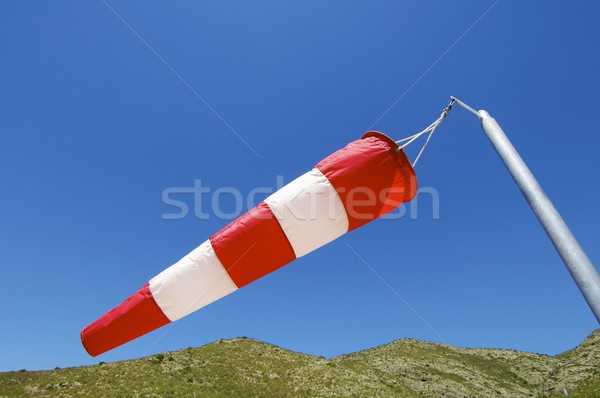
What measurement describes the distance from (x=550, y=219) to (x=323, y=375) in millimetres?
59586

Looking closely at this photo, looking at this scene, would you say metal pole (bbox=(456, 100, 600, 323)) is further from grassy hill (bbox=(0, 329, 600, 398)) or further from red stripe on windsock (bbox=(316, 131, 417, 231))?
grassy hill (bbox=(0, 329, 600, 398))

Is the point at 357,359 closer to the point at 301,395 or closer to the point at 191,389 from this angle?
the point at 301,395

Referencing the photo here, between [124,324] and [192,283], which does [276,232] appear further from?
[124,324]

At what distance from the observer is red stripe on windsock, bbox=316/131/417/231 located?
5.38m

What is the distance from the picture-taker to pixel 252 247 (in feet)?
17.4

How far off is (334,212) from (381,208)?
0.71 meters

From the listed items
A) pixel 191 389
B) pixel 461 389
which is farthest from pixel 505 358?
pixel 191 389

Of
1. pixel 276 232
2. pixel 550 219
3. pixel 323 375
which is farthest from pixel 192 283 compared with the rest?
pixel 323 375

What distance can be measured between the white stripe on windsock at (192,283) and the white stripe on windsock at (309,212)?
45.0 inches

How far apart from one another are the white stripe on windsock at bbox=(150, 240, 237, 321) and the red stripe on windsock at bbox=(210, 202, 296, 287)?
160mm

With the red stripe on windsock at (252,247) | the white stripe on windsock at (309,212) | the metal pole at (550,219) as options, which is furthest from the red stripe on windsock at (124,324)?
the metal pole at (550,219)

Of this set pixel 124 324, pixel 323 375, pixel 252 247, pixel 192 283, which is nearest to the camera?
pixel 124 324

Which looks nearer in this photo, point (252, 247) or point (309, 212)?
point (252, 247)

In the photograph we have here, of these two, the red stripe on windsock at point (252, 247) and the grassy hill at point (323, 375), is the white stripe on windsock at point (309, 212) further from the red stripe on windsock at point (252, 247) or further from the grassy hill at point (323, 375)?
the grassy hill at point (323, 375)
